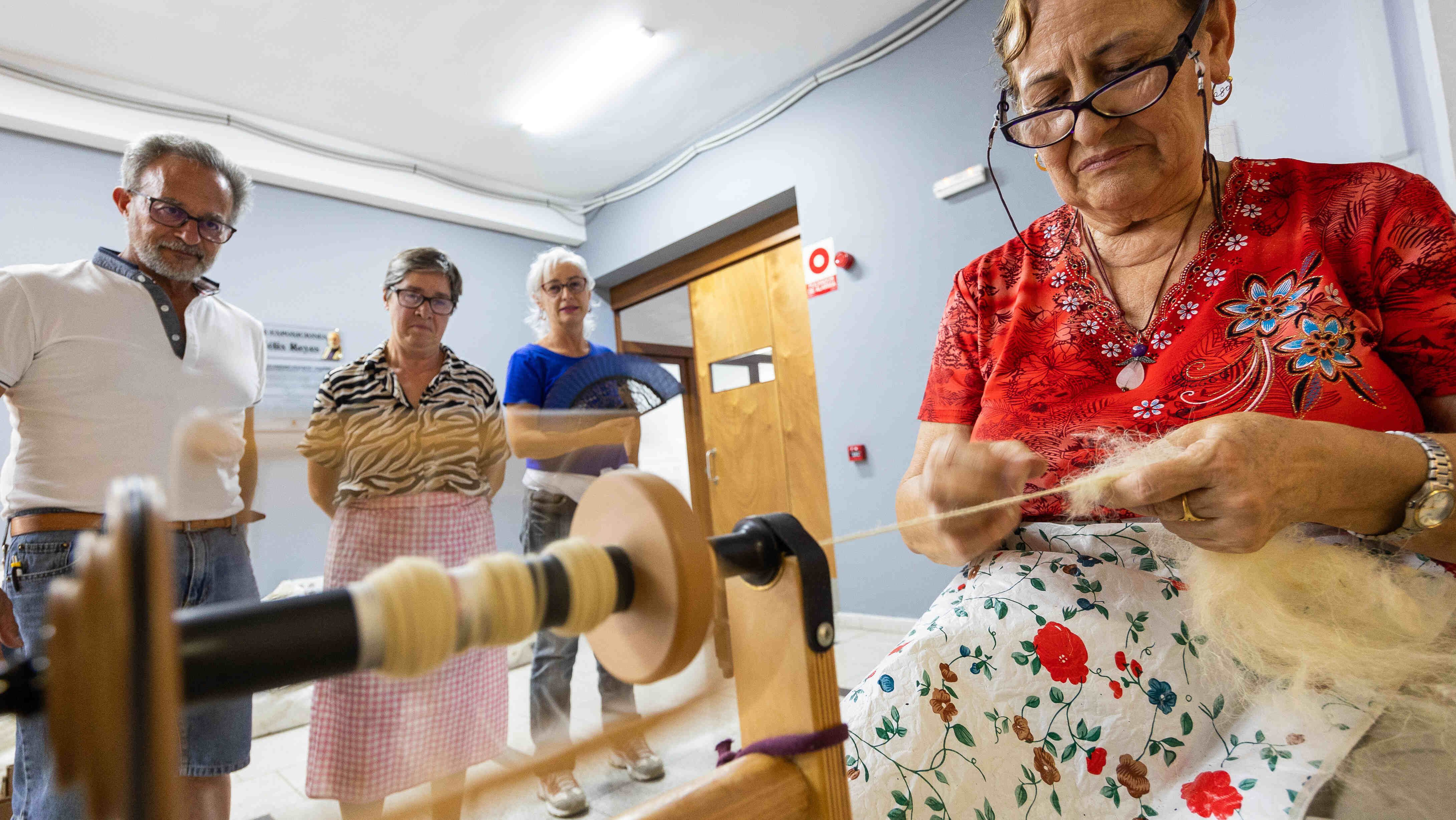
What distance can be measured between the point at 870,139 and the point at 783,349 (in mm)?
2400

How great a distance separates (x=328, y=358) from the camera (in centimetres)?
42

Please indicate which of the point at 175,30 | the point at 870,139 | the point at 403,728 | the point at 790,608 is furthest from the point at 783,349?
the point at 175,30

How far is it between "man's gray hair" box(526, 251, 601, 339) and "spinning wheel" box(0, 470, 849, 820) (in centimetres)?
14

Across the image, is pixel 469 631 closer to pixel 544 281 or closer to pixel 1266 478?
pixel 544 281

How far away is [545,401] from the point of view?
14.1 inches

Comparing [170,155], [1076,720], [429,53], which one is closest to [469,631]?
[1076,720]

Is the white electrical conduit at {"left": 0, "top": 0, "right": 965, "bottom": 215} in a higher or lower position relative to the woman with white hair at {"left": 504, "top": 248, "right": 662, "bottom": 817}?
higher

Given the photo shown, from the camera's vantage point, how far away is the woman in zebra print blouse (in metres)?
0.31

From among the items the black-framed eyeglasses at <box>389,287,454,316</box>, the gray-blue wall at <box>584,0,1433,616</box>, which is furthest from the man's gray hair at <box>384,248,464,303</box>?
the gray-blue wall at <box>584,0,1433,616</box>

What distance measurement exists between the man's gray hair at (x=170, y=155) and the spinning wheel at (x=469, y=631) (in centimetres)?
98

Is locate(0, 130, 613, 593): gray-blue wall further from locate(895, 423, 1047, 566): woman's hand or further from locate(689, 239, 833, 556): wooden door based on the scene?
locate(895, 423, 1047, 566): woman's hand

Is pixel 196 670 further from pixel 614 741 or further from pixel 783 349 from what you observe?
pixel 783 349

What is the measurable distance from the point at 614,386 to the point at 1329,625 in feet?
2.24

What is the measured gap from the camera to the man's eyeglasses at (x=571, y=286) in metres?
0.46
